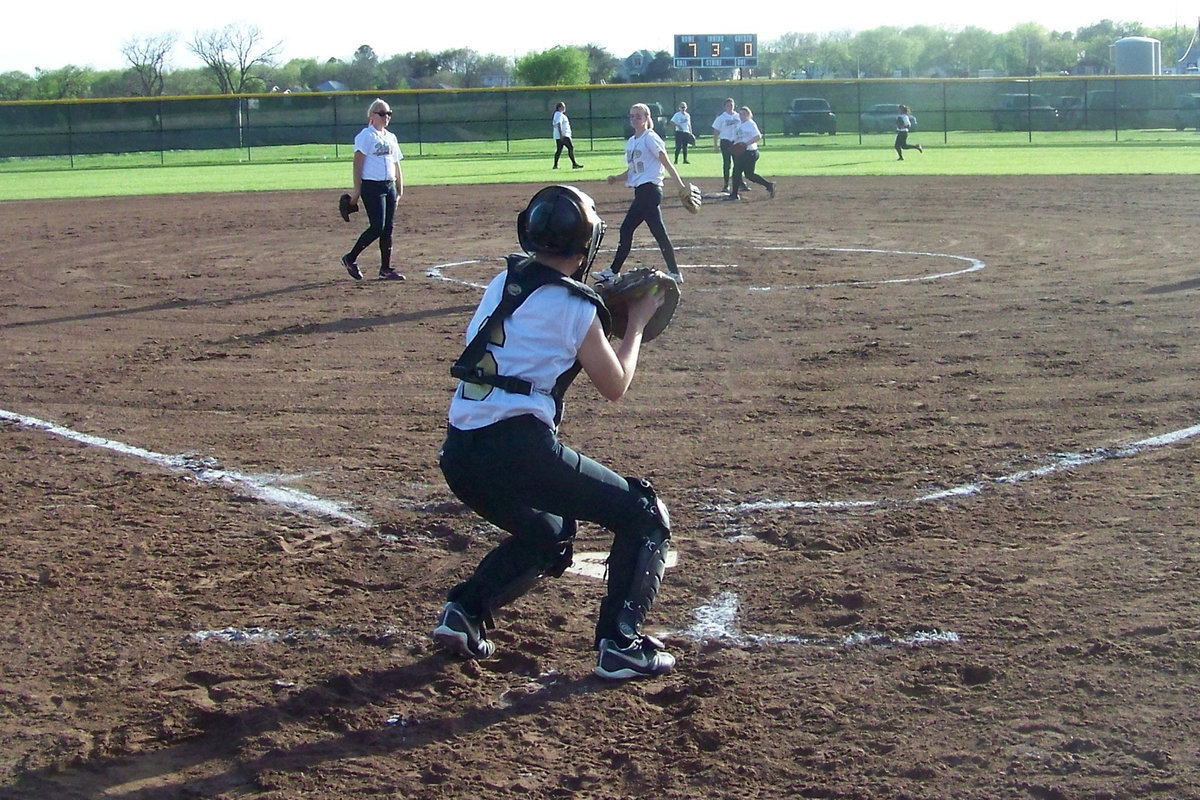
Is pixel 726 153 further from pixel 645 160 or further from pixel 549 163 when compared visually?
pixel 549 163

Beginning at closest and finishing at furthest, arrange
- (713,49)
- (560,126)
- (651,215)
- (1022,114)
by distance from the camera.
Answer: (651,215)
(560,126)
(1022,114)
(713,49)

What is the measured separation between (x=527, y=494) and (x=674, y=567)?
1463mm

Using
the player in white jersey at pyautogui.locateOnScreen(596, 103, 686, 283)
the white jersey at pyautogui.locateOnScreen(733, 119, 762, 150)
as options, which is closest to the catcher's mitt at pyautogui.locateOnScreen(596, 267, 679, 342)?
the player in white jersey at pyautogui.locateOnScreen(596, 103, 686, 283)

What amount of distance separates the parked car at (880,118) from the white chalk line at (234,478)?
51597 millimetres

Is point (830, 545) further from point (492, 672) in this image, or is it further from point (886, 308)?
point (886, 308)

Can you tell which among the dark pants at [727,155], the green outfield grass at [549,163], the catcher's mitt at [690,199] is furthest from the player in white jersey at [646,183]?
A: the green outfield grass at [549,163]

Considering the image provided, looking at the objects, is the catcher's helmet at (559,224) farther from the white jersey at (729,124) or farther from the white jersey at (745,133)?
the white jersey at (729,124)

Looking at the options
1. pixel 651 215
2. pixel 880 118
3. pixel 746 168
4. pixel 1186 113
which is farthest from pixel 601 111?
pixel 651 215

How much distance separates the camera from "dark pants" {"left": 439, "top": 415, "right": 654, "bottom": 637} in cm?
433

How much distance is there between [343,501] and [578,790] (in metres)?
3.24

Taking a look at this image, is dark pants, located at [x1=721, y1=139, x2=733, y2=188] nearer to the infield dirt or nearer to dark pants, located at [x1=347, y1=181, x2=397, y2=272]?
dark pants, located at [x1=347, y1=181, x2=397, y2=272]

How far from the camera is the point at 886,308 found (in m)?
12.2

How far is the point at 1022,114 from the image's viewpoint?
54.0 metres

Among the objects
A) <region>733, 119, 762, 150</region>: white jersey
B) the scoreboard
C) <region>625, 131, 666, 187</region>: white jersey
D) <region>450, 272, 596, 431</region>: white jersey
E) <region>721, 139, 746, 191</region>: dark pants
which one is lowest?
<region>450, 272, 596, 431</region>: white jersey
